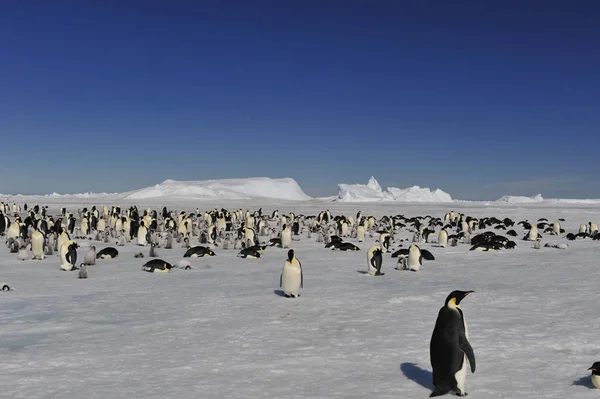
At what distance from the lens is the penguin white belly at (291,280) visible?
33.7 feet

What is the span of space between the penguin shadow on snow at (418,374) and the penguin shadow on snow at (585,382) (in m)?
1.38

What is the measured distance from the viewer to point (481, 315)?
872cm

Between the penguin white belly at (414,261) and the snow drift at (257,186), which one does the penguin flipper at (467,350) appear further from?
the snow drift at (257,186)

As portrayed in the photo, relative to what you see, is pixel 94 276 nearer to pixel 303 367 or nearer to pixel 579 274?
pixel 303 367

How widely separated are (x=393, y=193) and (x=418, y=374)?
13815cm

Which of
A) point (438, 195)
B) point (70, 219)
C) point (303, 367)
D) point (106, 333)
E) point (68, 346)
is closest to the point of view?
point (303, 367)

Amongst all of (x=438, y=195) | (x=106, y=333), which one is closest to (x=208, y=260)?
(x=106, y=333)

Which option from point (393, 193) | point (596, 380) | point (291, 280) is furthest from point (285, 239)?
point (393, 193)

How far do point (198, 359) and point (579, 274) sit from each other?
1003 centimetres

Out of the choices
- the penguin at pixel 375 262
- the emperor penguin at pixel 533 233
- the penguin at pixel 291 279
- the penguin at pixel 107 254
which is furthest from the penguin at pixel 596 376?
the emperor penguin at pixel 533 233

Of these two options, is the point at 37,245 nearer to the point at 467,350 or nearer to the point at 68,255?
the point at 68,255

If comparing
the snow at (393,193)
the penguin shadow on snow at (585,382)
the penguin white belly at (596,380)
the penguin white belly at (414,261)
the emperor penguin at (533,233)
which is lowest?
the penguin shadow on snow at (585,382)

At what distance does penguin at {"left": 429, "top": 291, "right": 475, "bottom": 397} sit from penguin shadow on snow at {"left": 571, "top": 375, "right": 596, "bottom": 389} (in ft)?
3.57

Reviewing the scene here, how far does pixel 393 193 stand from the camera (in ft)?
467
